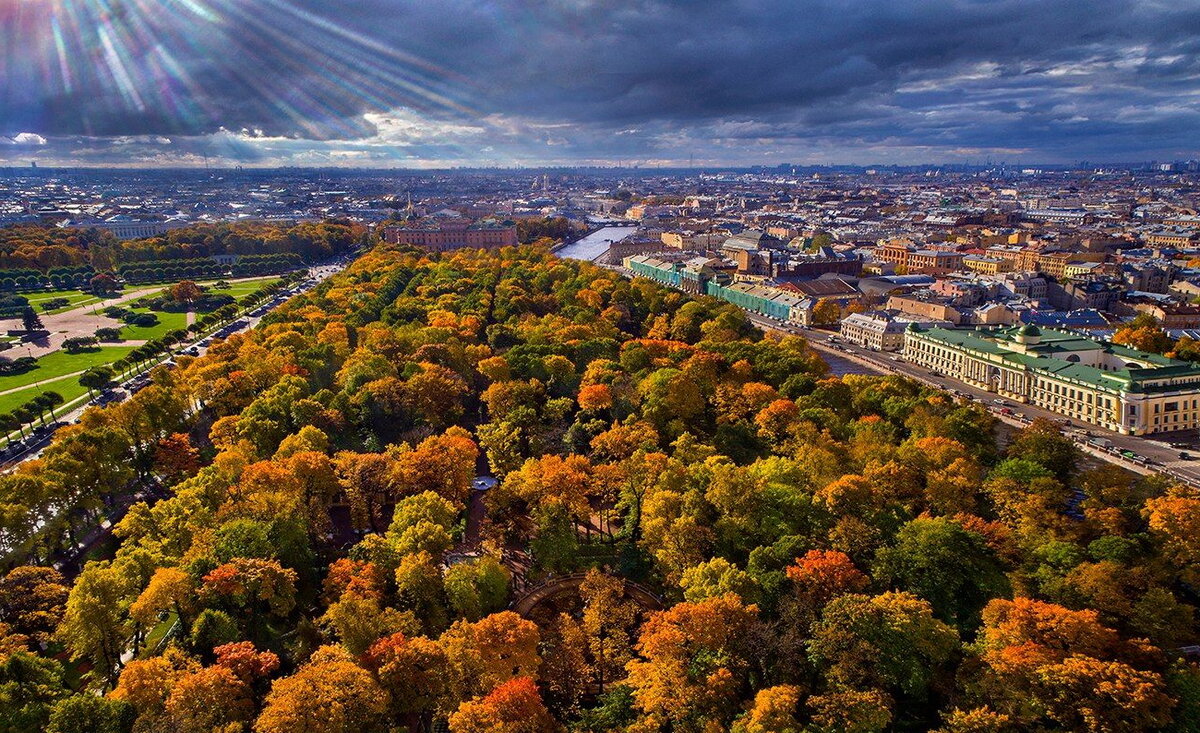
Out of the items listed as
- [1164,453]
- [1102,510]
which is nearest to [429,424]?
[1102,510]

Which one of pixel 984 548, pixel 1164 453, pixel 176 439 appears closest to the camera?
pixel 984 548

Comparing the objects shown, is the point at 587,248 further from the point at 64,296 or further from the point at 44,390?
the point at 44,390

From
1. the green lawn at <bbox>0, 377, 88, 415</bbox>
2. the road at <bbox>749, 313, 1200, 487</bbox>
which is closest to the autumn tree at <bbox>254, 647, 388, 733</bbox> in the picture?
the road at <bbox>749, 313, 1200, 487</bbox>

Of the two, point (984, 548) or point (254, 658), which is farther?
point (984, 548)

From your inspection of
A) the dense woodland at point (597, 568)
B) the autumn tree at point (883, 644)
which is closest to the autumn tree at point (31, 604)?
the dense woodland at point (597, 568)

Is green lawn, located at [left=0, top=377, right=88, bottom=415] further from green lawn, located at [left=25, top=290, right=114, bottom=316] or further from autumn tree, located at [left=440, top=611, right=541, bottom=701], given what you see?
autumn tree, located at [left=440, top=611, right=541, bottom=701]

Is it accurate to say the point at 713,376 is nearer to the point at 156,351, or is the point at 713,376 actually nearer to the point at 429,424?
the point at 429,424
